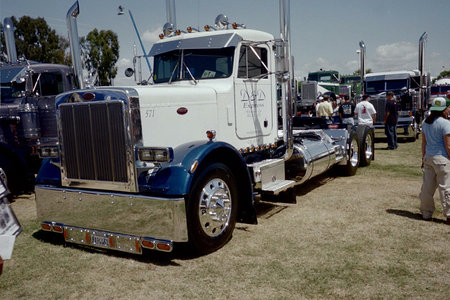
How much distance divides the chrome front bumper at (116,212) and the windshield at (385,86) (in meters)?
15.8

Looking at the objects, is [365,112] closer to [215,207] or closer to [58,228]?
[215,207]

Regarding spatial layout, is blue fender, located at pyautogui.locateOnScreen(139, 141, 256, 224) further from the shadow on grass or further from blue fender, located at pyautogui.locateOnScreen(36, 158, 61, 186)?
the shadow on grass

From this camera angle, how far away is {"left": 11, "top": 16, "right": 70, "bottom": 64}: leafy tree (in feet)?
84.5

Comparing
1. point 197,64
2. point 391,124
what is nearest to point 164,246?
point 197,64

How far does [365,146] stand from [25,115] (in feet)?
25.2

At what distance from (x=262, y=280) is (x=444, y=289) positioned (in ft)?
5.30

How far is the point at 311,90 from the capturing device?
25859 mm

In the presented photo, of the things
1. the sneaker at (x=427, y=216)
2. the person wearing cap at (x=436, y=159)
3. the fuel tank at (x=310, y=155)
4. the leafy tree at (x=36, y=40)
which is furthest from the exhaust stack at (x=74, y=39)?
the leafy tree at (x=36, y=40)

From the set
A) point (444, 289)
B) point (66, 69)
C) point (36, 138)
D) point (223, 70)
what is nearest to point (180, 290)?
point (444, 289)

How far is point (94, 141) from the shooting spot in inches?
171

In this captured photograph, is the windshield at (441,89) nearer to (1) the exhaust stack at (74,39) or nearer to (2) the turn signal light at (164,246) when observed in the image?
(1) the exhaust stack at (74,39)

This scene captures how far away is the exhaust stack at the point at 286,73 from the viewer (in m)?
5.55

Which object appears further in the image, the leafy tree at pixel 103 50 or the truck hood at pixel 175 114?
the leafy tree at pixel 103 50

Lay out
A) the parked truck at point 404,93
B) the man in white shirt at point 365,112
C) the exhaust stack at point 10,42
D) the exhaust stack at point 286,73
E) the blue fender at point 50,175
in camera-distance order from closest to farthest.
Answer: the blue fender at point 50,175 → the exhaust stack at point 286,73 → the exhaust stack at point 10,42 → the man in white shirt at point 365,112 → the parked truck at point 404,93
